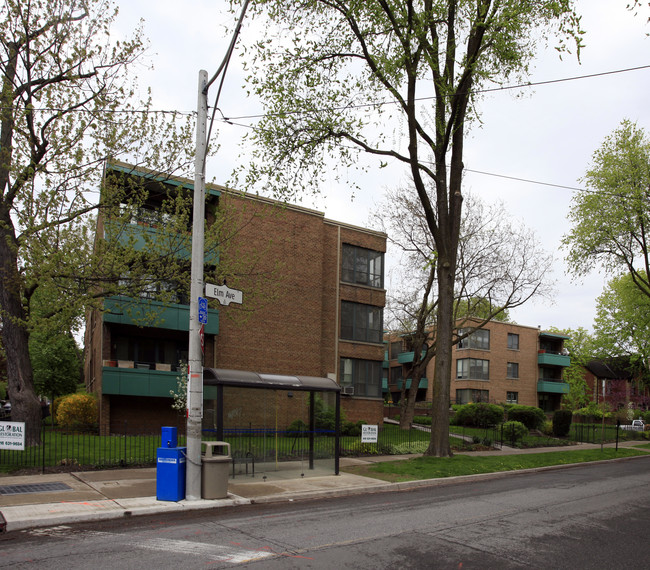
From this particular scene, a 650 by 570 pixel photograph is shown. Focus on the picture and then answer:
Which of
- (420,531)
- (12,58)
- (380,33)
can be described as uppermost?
(380,33)

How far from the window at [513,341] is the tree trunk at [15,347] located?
4736 centimetres

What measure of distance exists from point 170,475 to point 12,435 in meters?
3.41

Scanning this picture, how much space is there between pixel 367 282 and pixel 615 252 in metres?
15.2

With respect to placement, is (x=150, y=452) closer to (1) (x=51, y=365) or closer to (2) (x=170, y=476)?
(2) (x=170, y=476)

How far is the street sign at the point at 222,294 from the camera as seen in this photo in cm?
1148

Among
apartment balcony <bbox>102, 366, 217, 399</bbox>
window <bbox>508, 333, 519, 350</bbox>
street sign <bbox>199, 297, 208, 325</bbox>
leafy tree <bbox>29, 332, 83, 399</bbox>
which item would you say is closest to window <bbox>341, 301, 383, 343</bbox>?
apartment balcony <bbox>102, 366, 217, 399</bbox>

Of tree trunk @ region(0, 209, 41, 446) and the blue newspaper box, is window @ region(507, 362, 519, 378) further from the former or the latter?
the blue newspaper box

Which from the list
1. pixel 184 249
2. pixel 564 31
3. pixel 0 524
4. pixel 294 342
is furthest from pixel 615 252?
pixel 0 524

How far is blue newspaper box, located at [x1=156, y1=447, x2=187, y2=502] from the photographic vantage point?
35.2 feet

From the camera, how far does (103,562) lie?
6828 millimetres

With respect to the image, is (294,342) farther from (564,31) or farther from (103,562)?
(103,562)

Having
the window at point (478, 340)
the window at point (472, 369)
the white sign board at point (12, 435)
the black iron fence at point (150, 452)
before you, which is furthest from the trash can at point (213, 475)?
the window at point (472, 369)

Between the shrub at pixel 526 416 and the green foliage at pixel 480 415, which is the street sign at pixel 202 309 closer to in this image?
the shrub at pixel 526 416

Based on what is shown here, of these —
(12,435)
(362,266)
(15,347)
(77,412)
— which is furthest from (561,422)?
(12,435)
